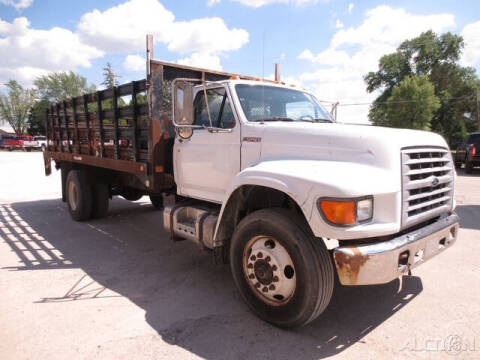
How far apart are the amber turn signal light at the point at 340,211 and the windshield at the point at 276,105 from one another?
4.52 feet

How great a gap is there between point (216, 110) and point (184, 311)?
2082mm

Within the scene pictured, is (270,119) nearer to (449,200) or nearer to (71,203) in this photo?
(449,200)

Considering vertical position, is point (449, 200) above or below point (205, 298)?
above

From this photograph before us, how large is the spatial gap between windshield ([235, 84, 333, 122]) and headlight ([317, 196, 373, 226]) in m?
1.36

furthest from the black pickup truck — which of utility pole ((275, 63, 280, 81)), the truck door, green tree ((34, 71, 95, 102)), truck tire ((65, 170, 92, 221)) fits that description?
green tree ((34, 71, 95, 102))

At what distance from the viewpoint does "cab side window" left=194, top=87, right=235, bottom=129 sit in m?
3.69

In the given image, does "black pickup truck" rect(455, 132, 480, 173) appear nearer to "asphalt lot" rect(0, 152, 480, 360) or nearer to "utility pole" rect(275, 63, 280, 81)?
"asphalt lot" rect(0, 152, 480, 360)

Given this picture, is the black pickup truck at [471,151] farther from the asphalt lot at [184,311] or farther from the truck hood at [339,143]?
the truck hood at [339,143]

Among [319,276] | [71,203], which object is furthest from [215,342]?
[71,203]

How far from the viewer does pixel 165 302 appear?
3.45m

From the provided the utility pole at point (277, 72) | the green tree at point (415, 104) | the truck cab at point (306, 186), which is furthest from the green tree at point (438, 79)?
the truck cab at point (306, 186)

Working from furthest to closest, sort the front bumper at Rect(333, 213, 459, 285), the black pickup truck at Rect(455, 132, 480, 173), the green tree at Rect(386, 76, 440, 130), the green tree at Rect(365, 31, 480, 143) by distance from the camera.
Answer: the green tree at Rect(365, 31, 480, 143) → the green tree at Rect(386, 76, 440, 130) → the black pickup truck at Rect(455, 132, 480, 173) → the front bumper at Rect(333, 213, 459, 285)

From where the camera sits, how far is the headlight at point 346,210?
242cm

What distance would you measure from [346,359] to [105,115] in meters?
4.81
